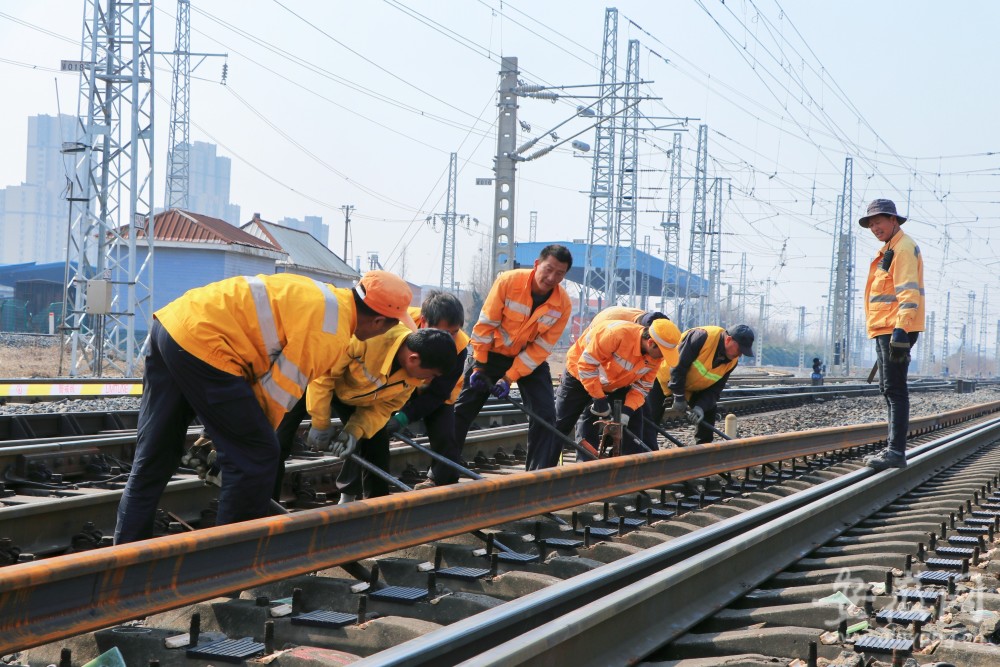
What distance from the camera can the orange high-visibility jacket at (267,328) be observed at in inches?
154

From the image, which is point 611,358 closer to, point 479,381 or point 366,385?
point 479,381

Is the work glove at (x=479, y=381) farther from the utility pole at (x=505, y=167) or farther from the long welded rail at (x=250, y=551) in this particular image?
the utility pole at (x=505, y=167)

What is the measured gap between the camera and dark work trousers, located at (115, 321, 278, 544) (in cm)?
396


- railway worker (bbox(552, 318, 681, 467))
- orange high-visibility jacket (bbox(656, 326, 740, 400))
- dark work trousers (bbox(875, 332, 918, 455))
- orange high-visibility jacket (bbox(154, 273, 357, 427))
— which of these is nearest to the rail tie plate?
orange high-visibility jacket (bbox(154, 273, 357, 427))

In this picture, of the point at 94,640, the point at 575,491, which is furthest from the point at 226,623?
the point at 575,491

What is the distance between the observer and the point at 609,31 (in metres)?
32.6

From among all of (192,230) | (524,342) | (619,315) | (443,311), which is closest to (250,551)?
(443,311)

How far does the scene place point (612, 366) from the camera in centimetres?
735

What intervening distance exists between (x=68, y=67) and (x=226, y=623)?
27687mm

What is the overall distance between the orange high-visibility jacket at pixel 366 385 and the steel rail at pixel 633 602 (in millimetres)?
1480

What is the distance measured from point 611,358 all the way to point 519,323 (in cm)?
74

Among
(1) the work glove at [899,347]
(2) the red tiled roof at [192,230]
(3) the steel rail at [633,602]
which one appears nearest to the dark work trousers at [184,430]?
(3) the steel rail at [633,602]

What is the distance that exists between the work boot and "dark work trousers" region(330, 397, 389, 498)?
405 centimetres

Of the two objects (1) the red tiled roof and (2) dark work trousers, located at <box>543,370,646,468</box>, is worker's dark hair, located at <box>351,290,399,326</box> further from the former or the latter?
(1) the red tiled roof
